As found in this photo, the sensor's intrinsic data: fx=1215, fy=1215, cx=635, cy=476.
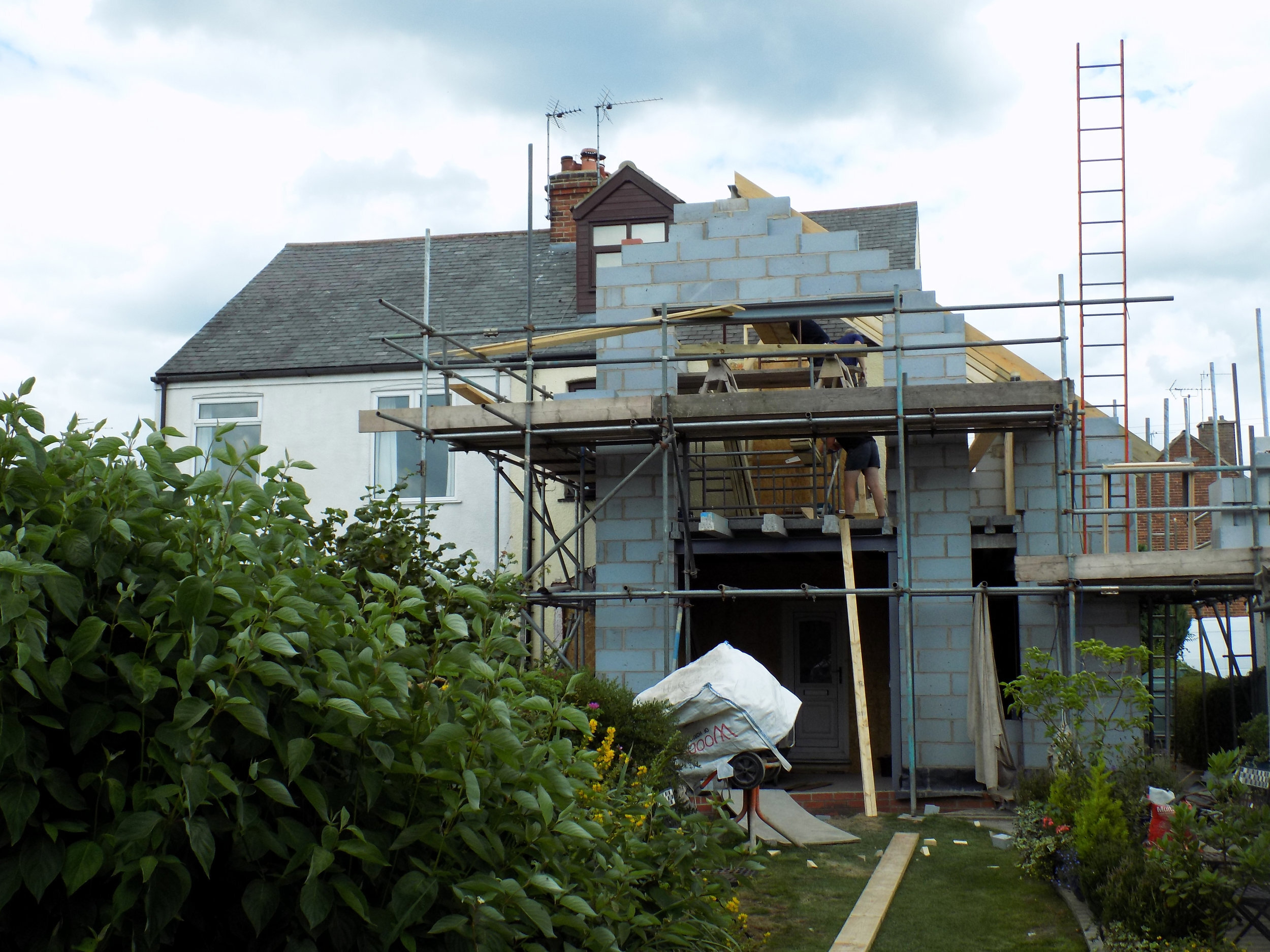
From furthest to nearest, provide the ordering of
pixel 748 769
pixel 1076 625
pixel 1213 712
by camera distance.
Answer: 1. pixel 1213 712
2. pixel 1076 625
3. pixel 748 769

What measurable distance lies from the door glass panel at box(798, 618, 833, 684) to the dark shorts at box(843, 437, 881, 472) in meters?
4.91

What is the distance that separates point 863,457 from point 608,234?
9.28 metres

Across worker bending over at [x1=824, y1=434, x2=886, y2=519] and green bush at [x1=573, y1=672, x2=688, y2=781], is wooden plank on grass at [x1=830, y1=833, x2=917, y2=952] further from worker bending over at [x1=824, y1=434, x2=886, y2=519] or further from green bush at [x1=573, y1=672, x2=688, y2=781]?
worker bending over at [x1=824, y1=434, x2=886, y2=519]

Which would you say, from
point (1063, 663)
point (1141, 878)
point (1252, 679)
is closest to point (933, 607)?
point (1063, 663)

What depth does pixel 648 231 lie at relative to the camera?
20.7 metres

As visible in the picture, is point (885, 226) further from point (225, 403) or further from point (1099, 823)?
point (1099, 823)

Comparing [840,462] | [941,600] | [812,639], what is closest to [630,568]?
[840,462]

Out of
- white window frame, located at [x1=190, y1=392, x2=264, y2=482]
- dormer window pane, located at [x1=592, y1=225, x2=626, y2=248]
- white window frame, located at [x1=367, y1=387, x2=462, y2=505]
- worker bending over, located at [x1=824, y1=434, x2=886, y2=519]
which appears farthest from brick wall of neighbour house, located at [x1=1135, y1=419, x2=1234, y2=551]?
white window frame, located at [x1=190, y1=392, x2=264, y2=482]

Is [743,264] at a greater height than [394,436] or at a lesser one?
greater

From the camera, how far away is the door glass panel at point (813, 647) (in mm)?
17453

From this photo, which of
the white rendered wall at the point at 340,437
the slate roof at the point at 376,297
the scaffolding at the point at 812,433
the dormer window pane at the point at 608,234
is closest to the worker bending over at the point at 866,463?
the scaffolding at the point at 812,433

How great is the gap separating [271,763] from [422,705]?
0.44 metres

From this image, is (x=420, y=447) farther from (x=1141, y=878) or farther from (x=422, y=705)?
(x=422, y=705)

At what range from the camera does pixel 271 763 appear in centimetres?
286
